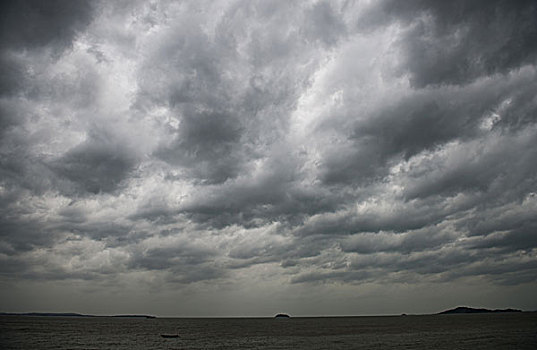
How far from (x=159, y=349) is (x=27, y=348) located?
30932 mm

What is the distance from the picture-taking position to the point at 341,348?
293ft

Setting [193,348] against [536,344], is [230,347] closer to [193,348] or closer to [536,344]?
[193,348]

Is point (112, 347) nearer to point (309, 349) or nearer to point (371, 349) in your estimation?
point (309, 349)

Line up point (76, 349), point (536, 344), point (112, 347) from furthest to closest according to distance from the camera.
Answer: point (112, 347) → point (76, 349) → point (536, 344)

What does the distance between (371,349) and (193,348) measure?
44.2m

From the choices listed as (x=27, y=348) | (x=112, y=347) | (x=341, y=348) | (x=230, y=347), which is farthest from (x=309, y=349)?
(x=27, y=348)

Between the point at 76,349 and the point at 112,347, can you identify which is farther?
the point at 112,347

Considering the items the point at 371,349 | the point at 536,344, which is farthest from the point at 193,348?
the point at 536,344

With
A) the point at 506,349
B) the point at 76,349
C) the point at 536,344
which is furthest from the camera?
the point at 76,349

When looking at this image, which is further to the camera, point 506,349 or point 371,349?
point 371,349

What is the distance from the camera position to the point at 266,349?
92312 millimetres

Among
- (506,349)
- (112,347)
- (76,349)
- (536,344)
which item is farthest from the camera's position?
(112,347)

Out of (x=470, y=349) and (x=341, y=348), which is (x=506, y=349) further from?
(x=341, y=348)

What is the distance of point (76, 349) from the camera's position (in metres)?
90.8
